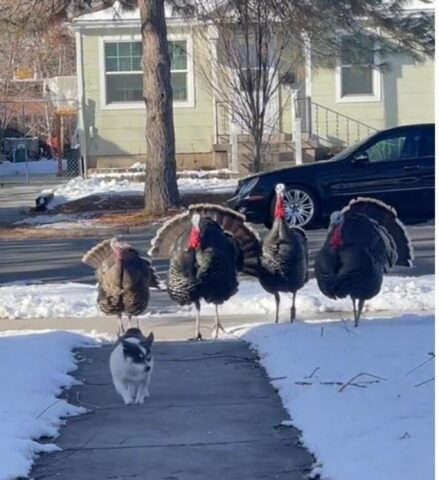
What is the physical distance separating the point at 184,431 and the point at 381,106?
25880mm

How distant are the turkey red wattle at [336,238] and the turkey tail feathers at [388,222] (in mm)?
611

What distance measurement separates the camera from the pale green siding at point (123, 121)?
32531mm

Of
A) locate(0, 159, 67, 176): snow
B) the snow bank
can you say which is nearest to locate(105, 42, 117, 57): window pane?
locate(0, 159, 67, 176): snow

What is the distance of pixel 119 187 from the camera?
29109 millimetres

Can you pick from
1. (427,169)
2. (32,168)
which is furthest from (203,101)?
(32,168)

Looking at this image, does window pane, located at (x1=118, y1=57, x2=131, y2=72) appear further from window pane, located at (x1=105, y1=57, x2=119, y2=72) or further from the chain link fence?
the chain link fence

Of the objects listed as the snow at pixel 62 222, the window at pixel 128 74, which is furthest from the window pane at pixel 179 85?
the snow at pixel 62 222

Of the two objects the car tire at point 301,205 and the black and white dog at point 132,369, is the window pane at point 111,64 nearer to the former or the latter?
the car tire at point 301,205

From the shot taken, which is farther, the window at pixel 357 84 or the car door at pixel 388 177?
the window at pixel 357 84

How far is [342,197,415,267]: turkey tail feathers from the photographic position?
38.8 feet

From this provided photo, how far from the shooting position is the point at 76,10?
2403 cm

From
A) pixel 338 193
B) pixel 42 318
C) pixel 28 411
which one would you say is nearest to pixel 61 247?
pixel 338 193

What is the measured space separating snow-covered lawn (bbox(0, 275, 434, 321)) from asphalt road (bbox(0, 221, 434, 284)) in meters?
1.79

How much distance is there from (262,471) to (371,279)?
4782 millimetres
